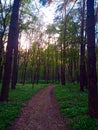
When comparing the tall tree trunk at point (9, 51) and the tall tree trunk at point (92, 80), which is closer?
the tall tree trunk at point (92, 80)

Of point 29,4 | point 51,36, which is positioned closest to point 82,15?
point 29,4

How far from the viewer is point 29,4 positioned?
23.9 m

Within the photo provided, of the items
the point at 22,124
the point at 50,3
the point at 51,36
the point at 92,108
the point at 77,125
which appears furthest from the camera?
the point at 51,36

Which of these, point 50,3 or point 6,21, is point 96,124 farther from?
point 6,21

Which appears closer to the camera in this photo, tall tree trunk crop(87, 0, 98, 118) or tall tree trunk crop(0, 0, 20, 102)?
tall tree trunk crop(87, 0, 98, 118)

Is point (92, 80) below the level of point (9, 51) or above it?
below

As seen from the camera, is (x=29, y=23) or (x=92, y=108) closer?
(x=92, y=108)

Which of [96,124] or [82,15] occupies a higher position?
[82,15]

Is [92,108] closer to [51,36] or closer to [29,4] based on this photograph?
[29,4]

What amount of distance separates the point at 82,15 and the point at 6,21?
34.5 feet

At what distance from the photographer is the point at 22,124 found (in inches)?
367

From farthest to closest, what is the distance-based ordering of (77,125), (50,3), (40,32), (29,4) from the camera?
1. (40,32)
2. (29,4)
3. (50,3)
4. (77,125)

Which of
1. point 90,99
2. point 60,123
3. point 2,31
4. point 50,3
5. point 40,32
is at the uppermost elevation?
point 40,32

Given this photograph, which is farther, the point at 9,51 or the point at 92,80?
the point at 9,51
